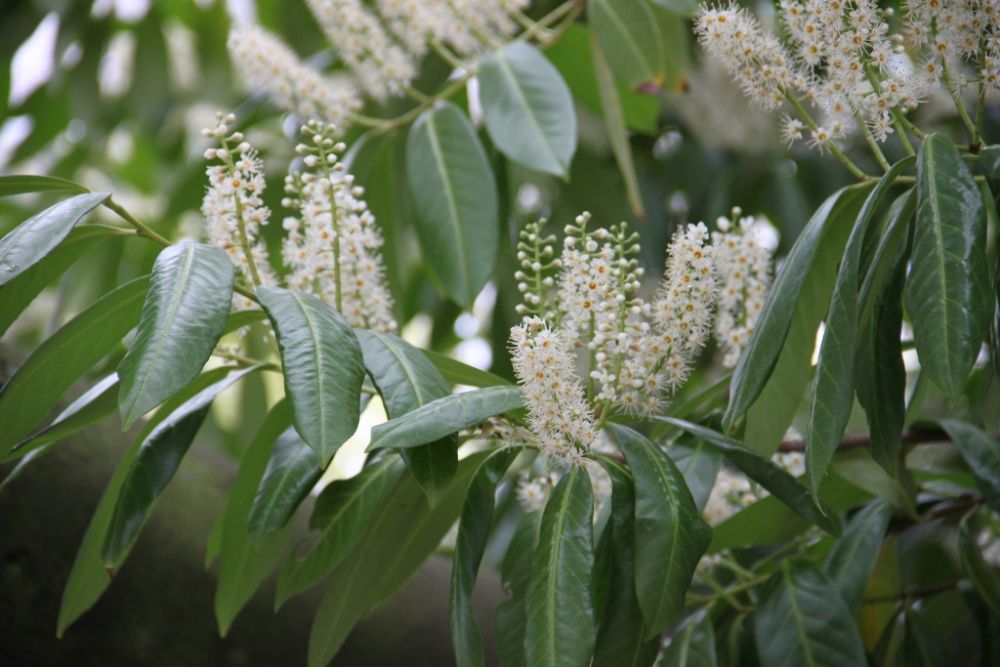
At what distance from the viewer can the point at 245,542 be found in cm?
100

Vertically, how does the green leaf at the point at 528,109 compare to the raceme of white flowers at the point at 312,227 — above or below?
below

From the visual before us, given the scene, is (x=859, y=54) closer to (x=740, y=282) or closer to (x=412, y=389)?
(x=740, y=282)

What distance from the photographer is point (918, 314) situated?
0.72 m

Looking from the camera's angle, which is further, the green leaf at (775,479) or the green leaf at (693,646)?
the green leaf at (693,646)

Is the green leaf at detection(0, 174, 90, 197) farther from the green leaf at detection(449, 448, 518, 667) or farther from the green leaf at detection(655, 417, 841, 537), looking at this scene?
the green leaf at detection(655, 417, 841, 537)

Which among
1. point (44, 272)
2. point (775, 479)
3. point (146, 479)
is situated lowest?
point (775, 479)

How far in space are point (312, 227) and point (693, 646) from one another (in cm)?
51

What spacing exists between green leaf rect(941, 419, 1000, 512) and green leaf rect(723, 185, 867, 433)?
11.4 inches

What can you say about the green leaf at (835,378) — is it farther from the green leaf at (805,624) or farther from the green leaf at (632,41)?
the green leaf at (632,41)

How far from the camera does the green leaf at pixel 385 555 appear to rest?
3.13 feet

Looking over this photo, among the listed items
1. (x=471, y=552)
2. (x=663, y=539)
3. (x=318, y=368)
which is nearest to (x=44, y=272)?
(x=318, y=368)

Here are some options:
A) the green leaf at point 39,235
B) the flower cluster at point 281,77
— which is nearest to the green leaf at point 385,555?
the green leaf at point 39,235

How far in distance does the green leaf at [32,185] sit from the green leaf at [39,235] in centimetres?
9

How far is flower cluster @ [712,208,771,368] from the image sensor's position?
105cm
